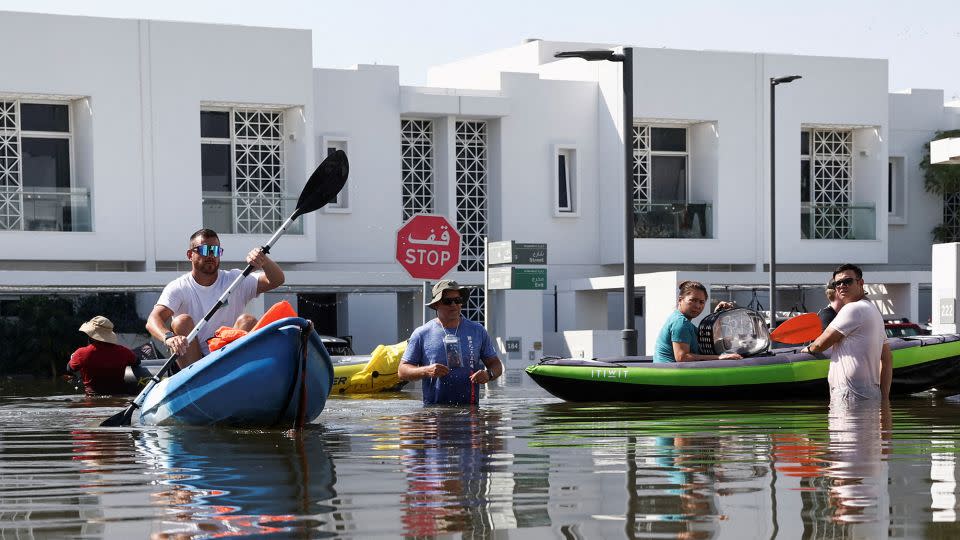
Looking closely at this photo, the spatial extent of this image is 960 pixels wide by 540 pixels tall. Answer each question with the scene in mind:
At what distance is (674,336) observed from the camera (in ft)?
49.3

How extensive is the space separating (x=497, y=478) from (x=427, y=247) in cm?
1153

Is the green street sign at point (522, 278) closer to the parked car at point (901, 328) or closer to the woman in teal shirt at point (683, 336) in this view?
the parked car at point (901, 328)

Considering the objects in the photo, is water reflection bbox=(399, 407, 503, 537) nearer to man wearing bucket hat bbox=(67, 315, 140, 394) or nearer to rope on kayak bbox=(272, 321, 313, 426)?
rope on kayak bbox=(272, 321, 313, 426)

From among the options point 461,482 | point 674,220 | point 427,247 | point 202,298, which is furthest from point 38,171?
point 461,482

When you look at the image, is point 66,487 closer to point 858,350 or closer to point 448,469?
point 448,469

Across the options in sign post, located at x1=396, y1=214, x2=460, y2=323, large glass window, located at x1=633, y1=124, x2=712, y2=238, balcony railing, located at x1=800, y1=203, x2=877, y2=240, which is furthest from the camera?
balcony railing, located at x1=800, y1=203, x2=877, y2=240

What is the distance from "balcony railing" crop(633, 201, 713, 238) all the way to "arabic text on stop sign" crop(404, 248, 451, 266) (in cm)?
1672

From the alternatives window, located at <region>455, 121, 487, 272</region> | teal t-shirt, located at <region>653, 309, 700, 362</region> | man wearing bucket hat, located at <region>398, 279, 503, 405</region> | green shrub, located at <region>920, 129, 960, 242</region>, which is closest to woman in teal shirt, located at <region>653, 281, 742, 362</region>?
teal t-shirt, located at <region>653, 309, 700, 362</region>

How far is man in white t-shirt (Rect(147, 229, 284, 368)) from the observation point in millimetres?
11852

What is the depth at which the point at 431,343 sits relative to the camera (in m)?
12.4

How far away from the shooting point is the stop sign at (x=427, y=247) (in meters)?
19.0

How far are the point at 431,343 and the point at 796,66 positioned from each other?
26.3 metres

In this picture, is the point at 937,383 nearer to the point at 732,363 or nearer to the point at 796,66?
the point at 732,363

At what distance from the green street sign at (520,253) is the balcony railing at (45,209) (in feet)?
33.0
